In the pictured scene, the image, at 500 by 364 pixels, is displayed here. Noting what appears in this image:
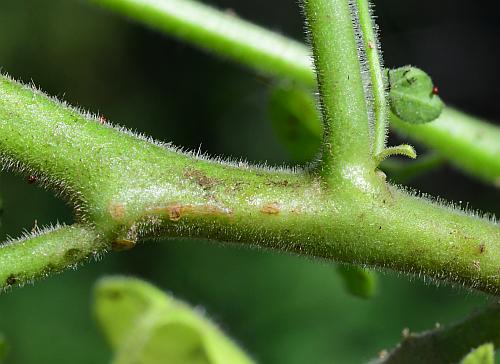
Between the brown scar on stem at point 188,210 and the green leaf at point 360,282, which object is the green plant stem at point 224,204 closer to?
the brown scar on stem at point 188,210

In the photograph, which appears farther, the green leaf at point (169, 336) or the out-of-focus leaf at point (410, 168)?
the out-of-focus leaf at point (410, 168)

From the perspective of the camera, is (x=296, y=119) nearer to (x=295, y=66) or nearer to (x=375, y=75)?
(x=295, y=66)

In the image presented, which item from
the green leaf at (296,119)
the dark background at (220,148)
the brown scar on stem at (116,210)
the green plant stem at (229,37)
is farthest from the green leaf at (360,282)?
the dark background at (220,148)

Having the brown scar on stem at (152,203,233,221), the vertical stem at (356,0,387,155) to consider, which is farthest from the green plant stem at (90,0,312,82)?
the brown scar on stem at (152,203,233,221)

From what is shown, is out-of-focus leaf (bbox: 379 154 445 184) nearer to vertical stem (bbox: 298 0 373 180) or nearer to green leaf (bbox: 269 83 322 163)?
green leaf (bbox: 269 83 322 163)

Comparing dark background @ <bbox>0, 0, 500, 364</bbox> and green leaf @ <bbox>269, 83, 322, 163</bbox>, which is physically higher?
green leaf @ <bbox>269, 83, 322, 163</bbox>

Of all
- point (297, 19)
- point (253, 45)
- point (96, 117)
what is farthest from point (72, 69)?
point (96, 117)
